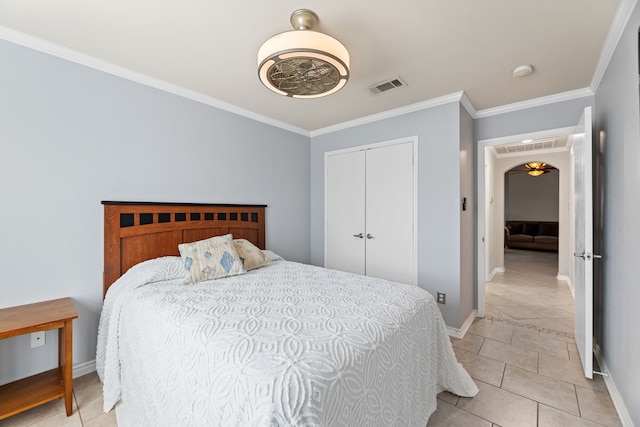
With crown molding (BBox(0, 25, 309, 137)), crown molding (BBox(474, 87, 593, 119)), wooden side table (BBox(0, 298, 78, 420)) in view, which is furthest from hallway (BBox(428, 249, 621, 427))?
crown molding (BBox(0, 25, 309, 137))

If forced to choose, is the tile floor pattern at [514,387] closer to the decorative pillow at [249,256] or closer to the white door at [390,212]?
the white door at [390,212]

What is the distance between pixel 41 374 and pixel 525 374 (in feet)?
11.6

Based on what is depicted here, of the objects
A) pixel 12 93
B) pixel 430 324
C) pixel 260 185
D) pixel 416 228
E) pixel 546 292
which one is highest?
pixel 12 93

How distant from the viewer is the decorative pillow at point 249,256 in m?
2.54

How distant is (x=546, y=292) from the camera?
4266 mm

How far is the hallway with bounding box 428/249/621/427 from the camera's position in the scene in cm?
171

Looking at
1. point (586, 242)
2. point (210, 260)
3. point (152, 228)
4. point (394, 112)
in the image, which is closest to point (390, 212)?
point (394, 112)

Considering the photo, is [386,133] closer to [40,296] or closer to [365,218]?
[365,218]

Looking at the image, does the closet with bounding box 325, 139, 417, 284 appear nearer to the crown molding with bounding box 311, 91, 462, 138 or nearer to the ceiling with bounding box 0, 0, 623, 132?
the crown molding with bounding box 311, 91, 462, 138

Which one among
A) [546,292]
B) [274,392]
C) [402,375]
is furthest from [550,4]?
[546,292]

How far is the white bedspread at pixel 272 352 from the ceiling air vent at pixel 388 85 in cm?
176

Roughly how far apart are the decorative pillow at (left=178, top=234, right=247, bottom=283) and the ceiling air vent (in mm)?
1987

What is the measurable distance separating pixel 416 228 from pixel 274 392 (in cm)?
254

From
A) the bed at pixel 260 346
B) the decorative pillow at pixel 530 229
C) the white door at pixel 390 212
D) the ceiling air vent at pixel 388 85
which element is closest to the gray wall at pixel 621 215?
the bed at pixel 260 346
